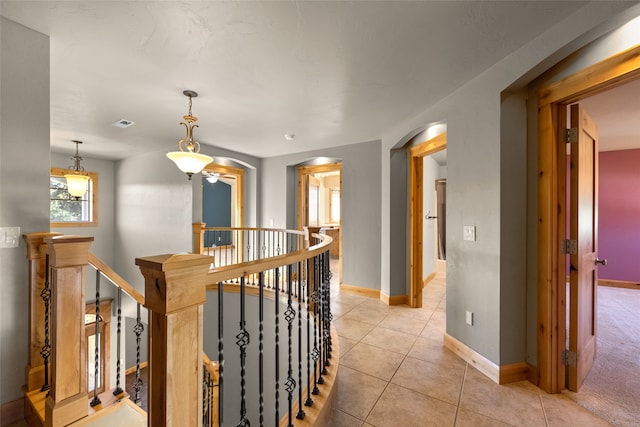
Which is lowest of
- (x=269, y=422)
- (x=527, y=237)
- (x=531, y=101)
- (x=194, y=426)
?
(x=269, y=422)

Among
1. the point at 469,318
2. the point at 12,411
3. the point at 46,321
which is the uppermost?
the point at 46,321

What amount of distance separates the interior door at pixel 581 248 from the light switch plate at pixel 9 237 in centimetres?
376

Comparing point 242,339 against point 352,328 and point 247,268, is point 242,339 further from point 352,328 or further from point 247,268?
point 352,328

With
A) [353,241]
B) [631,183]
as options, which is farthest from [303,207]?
[631,183]

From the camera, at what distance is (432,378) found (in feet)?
6.96

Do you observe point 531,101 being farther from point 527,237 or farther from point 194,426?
point 194,426

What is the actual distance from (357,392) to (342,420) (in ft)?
0.94

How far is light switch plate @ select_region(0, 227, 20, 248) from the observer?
165 centimetres

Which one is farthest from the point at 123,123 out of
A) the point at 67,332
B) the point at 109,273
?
the point at 67,332

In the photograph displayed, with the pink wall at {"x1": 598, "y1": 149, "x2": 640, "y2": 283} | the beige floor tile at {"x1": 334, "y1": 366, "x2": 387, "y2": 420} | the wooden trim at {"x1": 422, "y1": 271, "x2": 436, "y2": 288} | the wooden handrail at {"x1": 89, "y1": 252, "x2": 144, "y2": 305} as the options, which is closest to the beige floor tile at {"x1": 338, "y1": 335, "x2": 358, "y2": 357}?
the beige floor tile at {"x1": 334, "y1": 366, "x2": 387, "y2": 420}

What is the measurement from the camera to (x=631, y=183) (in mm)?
4559

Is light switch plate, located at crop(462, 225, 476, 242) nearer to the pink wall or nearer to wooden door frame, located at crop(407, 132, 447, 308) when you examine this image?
wooden door frame, located at crop(407, 132, 447, 308)

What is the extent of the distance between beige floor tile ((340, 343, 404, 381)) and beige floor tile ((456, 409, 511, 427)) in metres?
0.54

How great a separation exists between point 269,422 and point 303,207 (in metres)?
3.49
